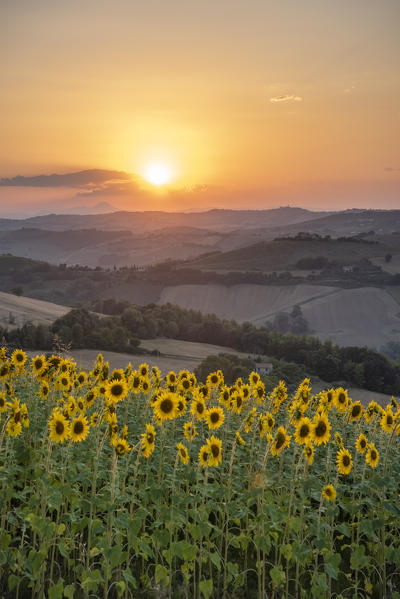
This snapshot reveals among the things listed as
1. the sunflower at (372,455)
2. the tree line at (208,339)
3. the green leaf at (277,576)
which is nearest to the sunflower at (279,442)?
the green leaf at (277,576)

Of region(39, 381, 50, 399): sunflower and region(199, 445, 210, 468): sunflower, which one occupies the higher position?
region(39, 381, 50, 399): sunflower

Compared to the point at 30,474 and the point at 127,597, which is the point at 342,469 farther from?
the point at 30,474

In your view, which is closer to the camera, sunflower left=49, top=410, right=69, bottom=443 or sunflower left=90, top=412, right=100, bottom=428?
sunflower left=49, top=410, right=69, bottom=443

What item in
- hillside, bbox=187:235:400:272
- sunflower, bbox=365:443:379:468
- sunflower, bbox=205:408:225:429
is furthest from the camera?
hillside, bbox=187:235:400:272

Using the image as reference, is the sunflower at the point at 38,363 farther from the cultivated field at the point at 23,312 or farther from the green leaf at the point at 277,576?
the cultivated field at the point at 23,312

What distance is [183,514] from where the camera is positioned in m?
6.20

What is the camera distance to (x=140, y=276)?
416ft

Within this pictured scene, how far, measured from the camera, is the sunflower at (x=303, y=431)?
5.96 metres

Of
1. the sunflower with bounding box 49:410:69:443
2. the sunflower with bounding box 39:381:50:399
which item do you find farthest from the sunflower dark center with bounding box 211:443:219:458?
the sunflower with bounding box 39:381:50:399

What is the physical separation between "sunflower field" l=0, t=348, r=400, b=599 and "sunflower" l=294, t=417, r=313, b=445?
0.01 meters

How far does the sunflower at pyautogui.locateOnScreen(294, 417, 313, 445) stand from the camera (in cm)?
596

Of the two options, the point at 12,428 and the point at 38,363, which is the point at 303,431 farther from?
the point at 38,363

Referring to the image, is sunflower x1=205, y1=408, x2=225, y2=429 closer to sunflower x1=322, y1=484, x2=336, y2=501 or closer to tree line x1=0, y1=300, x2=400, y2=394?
sunflower x1=322, y1=484, x2=336, y2=501

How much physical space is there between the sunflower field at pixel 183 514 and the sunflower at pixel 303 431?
0.04 feet
